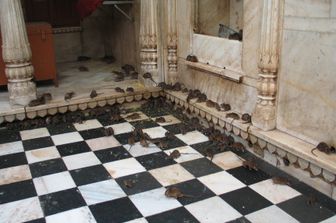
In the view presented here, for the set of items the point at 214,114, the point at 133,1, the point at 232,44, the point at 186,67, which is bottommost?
the point at 214,114

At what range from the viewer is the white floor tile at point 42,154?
3.31 m

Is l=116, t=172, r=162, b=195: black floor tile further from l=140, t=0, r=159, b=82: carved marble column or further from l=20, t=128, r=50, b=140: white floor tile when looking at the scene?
l=140, t=0, r=159, b=82: carved marble column

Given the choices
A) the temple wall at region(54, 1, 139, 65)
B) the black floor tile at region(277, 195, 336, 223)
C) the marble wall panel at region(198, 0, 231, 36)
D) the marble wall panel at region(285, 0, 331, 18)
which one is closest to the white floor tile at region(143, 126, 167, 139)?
the marble wall panel at region(198, 0, 231, 36)

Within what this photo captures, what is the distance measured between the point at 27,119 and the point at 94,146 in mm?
960

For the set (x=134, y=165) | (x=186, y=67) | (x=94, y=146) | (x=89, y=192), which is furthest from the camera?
(x=186, y=67)

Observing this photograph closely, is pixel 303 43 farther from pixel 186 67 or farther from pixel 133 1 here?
pixel 133 1

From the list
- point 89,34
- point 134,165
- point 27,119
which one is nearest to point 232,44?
point 134,165

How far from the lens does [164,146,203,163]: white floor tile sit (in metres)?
3.29

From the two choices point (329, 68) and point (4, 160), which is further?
point (4, 160)

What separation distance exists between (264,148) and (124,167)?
3.71 ft

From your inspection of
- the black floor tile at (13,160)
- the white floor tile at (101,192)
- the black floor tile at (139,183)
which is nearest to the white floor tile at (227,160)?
the black floor tile at (139,183)

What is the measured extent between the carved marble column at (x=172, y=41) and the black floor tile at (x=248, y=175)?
1.83 metres

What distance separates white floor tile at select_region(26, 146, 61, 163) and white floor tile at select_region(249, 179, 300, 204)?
1.70m

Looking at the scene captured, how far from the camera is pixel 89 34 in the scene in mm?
6281
